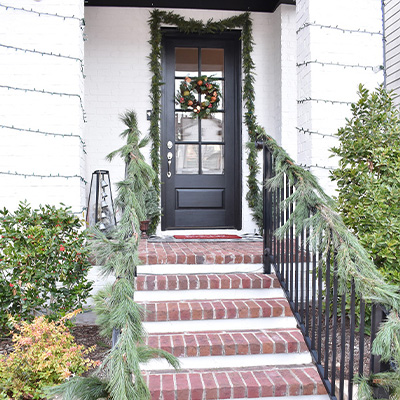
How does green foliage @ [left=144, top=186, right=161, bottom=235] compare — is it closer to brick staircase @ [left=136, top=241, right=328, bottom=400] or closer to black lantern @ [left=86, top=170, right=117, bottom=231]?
black lantern @ [left=86, top=170, right=117, bottom=231]

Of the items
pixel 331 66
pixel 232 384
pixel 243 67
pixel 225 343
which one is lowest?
pixel 232 384

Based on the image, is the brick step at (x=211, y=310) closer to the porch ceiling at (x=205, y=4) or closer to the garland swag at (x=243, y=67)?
the garland swag at (x=243, y=67)

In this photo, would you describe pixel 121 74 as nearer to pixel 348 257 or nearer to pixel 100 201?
pixel 100 201

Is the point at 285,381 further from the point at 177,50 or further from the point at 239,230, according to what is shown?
the point at 177,50

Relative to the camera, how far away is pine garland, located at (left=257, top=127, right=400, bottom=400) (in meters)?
1.73

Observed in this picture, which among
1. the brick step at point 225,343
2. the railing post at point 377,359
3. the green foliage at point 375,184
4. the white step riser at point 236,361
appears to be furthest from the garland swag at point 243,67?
the railing post at point 377,359

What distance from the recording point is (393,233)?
277 centimetres

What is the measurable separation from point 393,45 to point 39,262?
4145 mm

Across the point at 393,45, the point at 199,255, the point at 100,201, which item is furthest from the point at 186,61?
the point at 199,255

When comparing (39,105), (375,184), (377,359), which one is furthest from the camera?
(39,105)

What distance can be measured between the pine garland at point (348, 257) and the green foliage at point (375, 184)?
1.30ft

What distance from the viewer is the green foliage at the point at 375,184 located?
2.78 metres

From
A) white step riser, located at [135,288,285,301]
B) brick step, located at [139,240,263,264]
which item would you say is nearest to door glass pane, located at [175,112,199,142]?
→ brick step, located at [139,240,263,264]

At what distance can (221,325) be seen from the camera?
9.08 ft
